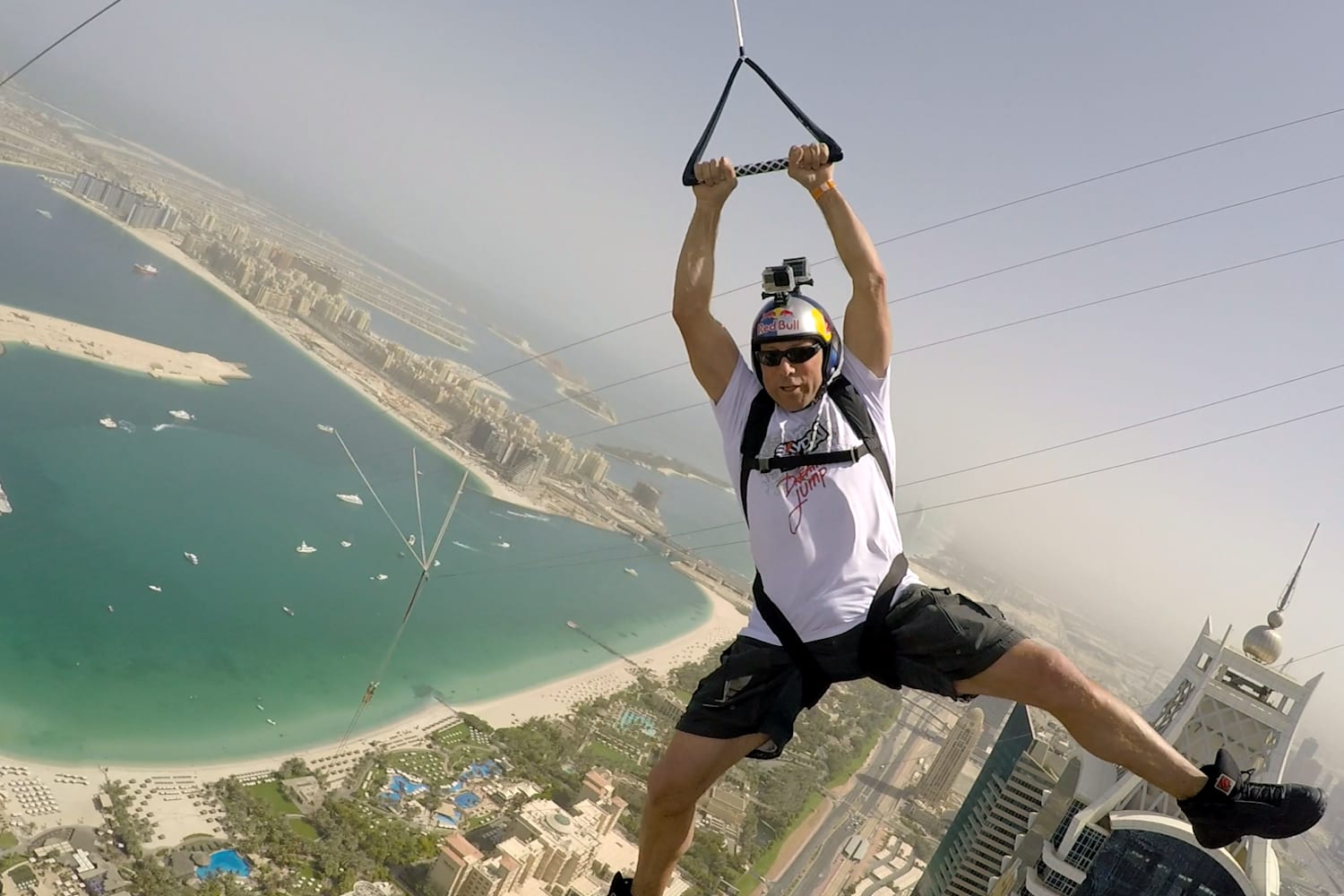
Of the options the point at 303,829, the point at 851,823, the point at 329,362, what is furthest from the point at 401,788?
the point at 329,362

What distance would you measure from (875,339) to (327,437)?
72.2 ft

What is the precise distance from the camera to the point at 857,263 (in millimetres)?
1357

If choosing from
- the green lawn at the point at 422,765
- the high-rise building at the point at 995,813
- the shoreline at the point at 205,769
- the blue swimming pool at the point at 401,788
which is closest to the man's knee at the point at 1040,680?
the high-rise building at the point at 995,813

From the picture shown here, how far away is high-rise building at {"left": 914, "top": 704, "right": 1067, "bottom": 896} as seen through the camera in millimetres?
8070

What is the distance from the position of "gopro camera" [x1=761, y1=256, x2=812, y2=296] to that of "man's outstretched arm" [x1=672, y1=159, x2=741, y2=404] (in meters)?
0.11

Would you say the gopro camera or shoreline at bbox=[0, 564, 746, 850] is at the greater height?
the gopro camera

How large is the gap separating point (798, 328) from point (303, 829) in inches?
364

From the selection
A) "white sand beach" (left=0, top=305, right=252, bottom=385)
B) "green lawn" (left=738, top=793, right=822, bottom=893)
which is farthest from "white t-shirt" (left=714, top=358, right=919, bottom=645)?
"white sand beach" (left=0, top=305, right=252, bottom=385)

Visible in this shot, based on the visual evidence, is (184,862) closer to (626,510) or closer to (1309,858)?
(626,510)

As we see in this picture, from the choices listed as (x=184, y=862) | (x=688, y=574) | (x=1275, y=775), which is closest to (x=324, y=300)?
(x=688, y=574)

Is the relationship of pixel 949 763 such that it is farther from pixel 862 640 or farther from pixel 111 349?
pixel 111 349

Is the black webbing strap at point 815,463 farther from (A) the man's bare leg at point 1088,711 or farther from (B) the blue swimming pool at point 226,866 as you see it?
(B) the blue swimming pool at point 226,866

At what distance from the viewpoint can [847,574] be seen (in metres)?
1.24

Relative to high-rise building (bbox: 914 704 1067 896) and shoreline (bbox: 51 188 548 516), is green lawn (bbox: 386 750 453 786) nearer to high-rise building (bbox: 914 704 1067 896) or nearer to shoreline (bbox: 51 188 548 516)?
high-rise building (bbox: 914 704 1067 896)
